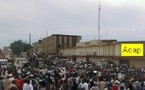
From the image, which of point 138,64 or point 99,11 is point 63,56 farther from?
point 138,64

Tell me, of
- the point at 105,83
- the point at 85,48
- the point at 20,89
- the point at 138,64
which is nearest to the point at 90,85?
the point at 105,83

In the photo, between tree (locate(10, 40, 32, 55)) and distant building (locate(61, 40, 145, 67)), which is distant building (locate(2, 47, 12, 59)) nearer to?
distant building (locate(61, 40, 145, 67))

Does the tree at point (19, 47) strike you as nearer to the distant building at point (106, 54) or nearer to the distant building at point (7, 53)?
the distant building at point (7, 53)

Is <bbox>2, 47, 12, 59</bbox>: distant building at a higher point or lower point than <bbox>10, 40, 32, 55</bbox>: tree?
lower

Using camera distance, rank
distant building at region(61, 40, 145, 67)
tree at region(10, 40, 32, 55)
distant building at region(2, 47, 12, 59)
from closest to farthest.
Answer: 1. distant building at region(61, 40, 145, 67)
2. distant building at region(2, 47, 12, 59)
3. tree at region(10, 40, 32, 55)

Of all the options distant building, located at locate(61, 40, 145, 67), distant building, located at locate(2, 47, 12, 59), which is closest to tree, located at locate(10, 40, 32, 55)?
distant building, located at locate(2, 47, 12, 59)

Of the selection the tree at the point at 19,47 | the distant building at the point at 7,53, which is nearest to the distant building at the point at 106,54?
the distant building at the point at 7,53

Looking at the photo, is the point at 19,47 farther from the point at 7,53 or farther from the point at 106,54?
the point at 106,54

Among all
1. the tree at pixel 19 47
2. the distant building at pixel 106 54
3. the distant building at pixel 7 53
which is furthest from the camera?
the tree at pixel 19 47

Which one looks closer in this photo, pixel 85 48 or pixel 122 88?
pixel 122 88

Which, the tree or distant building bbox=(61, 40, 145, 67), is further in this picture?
the tree

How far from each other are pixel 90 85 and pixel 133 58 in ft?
112

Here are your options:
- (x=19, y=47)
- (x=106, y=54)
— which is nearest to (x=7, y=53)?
(x=106, y=54)

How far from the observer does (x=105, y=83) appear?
18688mm
